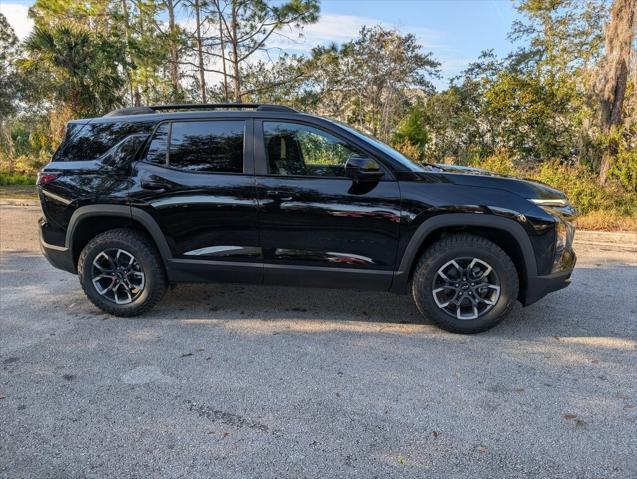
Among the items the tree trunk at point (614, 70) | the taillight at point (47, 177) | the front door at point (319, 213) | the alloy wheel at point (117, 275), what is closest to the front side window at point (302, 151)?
the front door at point (319, 213)

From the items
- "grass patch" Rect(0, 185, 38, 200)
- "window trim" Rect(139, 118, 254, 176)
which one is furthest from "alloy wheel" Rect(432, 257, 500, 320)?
"grass patch" Rect(0, 185, 38, 200)

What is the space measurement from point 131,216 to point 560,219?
3573 mm

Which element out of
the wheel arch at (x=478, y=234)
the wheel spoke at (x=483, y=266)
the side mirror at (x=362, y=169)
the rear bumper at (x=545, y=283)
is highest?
the side mirror at (x=362, y=169)

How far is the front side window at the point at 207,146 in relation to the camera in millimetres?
3816

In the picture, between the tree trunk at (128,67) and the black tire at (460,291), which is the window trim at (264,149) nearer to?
the black tire at (460,291)

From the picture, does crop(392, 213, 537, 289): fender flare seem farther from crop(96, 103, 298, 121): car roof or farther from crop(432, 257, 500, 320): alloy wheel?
crop(96, 103, 298, 121): car roof

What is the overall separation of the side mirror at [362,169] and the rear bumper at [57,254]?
270cm

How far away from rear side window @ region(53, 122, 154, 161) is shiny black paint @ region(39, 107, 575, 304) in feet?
0.13

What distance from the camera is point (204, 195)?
3768 mm

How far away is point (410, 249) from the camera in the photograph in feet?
11.8

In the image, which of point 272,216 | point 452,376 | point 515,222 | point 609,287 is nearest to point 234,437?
point 452,376

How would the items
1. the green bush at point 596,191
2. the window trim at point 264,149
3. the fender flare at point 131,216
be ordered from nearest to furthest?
the window trim at point 264,149 < the fender flare at point 131,216 < the green bush at point 596,191

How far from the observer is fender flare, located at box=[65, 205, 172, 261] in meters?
3.88

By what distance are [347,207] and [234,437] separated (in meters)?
1.92
